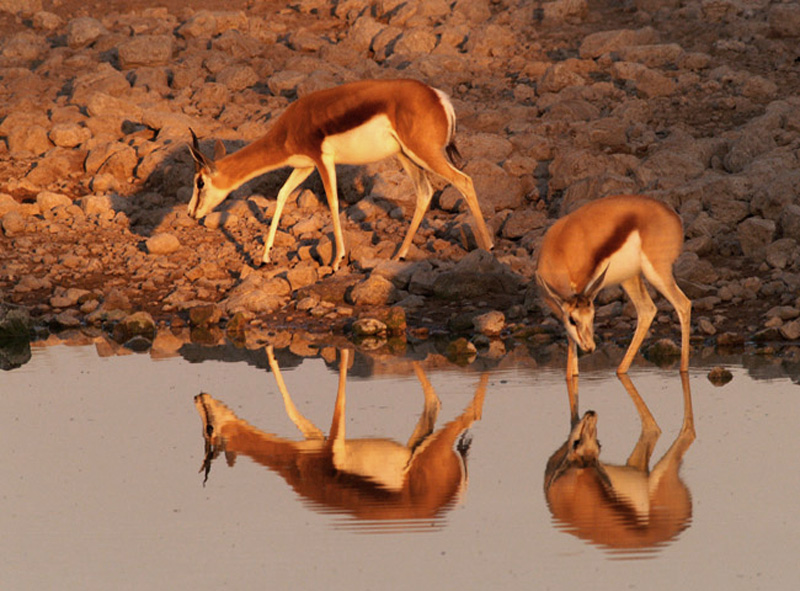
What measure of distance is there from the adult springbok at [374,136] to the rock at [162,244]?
1013mm

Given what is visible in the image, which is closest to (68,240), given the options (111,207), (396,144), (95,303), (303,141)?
(111,207)

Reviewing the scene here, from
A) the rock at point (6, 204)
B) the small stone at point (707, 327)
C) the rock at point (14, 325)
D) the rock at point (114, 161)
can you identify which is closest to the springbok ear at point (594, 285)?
the small stone at point (707, 327)

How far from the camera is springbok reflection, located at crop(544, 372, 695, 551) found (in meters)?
5.86

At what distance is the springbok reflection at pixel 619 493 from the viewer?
5859 mm

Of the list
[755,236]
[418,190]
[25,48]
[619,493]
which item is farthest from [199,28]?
[619,493]

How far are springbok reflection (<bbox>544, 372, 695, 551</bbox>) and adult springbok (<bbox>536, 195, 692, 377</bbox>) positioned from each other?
1.29m

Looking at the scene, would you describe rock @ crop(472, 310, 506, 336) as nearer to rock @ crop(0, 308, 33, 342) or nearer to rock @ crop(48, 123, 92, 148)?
rock @ crop(0, 308, 33, 342)

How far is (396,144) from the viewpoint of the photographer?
1288cm

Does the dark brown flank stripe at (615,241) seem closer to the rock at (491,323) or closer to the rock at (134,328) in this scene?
the rock at (491,323)

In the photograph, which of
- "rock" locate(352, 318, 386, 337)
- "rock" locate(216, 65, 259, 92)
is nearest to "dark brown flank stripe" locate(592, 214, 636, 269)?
"rock" locate(352, 318, 386, 337)

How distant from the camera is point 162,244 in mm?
13758

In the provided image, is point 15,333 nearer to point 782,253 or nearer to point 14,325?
point 14,325

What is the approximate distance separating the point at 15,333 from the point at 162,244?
2.42 m

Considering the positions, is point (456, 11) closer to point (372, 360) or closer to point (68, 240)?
point (68, 240)
